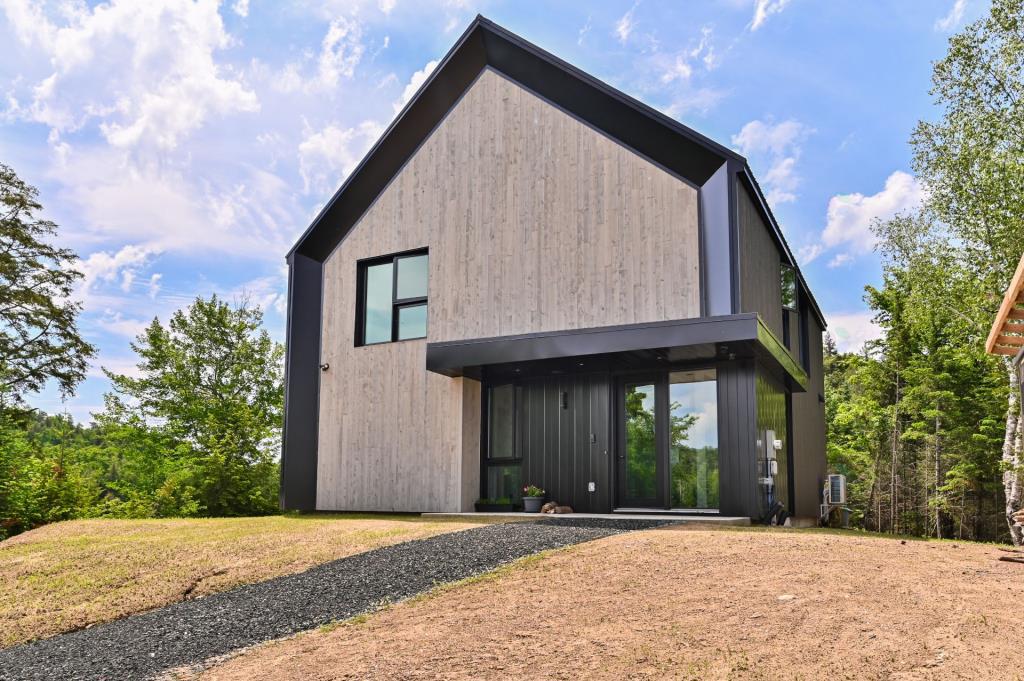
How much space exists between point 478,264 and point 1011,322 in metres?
7.31

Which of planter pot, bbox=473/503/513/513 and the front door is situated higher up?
the front door

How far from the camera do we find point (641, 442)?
37.2 feet

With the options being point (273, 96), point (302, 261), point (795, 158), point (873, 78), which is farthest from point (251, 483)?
point (795, 158)

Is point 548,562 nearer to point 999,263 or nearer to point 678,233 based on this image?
point 678,233

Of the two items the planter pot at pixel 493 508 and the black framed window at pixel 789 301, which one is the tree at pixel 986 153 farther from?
the planter pot at pixel 493 508

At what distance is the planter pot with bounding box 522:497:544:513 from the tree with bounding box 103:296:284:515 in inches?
338

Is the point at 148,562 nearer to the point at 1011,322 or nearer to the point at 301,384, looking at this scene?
the point at 301,384

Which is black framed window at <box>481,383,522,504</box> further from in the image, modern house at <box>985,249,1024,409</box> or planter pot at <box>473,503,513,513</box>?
modern house at <box>985,249,1024,409</box>

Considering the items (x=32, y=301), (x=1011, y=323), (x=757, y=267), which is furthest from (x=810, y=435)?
(x=32, y=301)

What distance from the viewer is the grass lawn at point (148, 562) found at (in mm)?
7113

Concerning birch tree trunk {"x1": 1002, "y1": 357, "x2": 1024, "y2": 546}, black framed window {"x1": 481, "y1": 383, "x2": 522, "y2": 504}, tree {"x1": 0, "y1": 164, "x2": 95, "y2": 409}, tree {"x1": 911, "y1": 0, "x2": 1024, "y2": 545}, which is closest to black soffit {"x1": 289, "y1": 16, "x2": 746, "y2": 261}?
black framed window {"x1": 481, "y1": 383, "x2": 522, "y2": 504}

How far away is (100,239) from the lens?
20.8 meters

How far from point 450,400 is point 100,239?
43.6ft

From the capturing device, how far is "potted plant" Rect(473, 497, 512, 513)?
12211 mm
